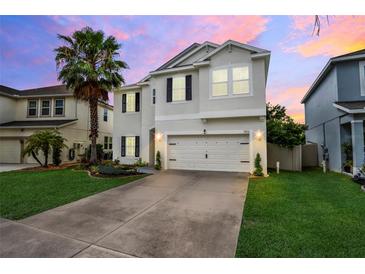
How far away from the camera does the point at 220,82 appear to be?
11.0m

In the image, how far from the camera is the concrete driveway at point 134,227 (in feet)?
11.0

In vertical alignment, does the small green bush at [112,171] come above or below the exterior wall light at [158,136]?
Answer: below

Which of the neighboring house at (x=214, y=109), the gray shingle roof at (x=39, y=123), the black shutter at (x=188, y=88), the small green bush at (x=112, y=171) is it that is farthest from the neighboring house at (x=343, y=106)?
the gray shingle roof at (x=39, y=123)

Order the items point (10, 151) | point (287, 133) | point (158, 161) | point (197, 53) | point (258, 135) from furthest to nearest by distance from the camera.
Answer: point (10, 151)
point (197, 53)
point (158, 161)
point (287, 133)
point (258, 135)

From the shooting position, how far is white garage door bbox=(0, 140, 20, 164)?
56.1 feet

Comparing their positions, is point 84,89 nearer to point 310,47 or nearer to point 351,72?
point 310,47

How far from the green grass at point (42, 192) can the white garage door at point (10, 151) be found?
1010 cm

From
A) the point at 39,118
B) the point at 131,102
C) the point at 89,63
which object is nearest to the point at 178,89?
the point at 131,102

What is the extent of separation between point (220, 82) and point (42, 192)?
9.77 metres

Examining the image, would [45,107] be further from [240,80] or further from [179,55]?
[240,80]

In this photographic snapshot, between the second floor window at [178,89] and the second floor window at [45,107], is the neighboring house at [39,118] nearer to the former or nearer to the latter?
the second floor window at [45,107]

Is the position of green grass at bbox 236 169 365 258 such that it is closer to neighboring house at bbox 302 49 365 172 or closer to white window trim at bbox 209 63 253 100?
neighboring house at bbox 302 49 365 172
